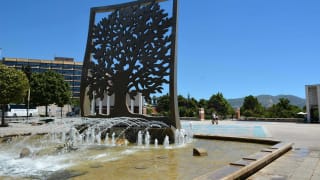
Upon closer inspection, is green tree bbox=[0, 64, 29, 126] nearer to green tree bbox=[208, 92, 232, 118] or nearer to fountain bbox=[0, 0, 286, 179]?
fountain bbox=[0, 0, 286, 179]

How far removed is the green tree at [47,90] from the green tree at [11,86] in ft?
44.9

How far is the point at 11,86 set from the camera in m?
23.8

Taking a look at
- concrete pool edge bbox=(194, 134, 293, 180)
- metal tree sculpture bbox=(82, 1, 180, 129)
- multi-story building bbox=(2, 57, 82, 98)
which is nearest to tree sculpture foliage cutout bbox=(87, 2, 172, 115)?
metal tree sculpture bbox=(82, 1, 180, 129)

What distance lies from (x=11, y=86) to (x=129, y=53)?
14.0 metres

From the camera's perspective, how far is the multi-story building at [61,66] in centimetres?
9888

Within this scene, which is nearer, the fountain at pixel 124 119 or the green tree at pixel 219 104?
the fountain at pixel 124 119

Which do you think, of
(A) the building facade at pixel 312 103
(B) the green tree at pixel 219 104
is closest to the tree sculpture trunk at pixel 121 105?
(A) the building facade at pixel 312 103

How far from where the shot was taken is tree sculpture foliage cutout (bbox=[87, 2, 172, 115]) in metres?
13.6

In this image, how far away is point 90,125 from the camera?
14.0 m

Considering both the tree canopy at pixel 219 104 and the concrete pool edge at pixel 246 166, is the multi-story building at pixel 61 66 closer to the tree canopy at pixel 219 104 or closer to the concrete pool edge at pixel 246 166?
the tree canopy at pixel 219 104

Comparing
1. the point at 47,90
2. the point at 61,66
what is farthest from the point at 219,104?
the point at 61,66

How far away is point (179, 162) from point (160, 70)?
6433 mm

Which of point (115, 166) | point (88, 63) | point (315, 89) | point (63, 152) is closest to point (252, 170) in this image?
point (115, 166)

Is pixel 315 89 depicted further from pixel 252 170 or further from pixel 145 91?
pixel 252 170
